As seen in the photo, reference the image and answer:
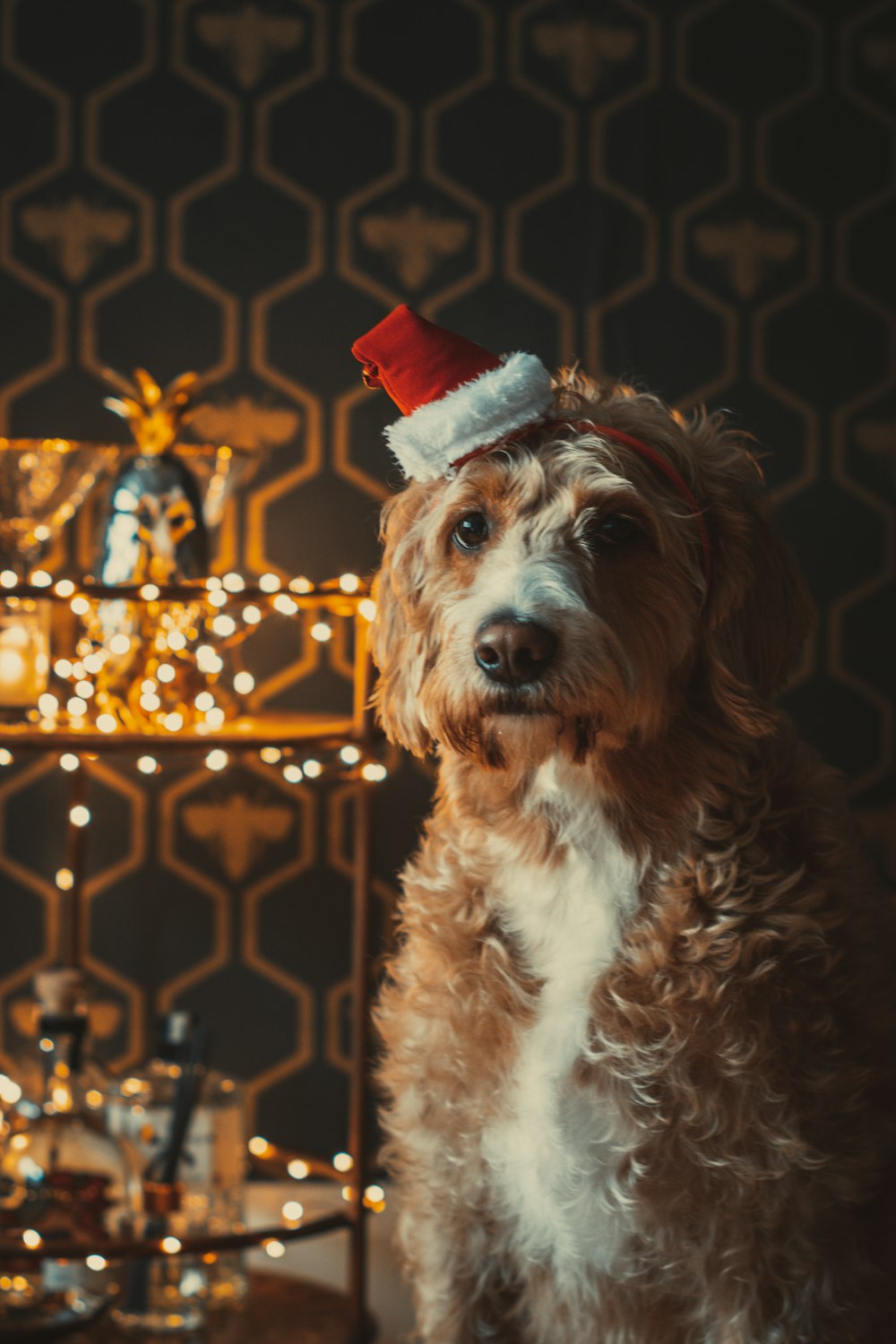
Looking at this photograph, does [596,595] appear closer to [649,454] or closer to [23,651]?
[649,454]

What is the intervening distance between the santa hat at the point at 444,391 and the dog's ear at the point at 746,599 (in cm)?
19

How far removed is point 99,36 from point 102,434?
63cm

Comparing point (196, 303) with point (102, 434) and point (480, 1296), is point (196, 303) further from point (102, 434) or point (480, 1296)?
point (480, 1296)

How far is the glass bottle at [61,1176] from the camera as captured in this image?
1.68 meters

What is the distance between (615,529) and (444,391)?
0.21 m

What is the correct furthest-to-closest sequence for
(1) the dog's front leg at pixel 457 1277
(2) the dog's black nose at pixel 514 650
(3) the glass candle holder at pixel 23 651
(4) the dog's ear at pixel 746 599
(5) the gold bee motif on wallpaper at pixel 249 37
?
(5) the gold bee motif on wallpaper at pixel 249 37
(3) the glass candle holder at pixel 23 651
(1) the dog's front leg at pixel 457 1277
(4) the dog's ear at pixel 746 599
(2) the dog's black nose at pixel 514 650

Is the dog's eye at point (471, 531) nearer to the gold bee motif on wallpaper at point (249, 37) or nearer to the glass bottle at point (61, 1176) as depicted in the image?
the glass bottle at point (61, 1176)

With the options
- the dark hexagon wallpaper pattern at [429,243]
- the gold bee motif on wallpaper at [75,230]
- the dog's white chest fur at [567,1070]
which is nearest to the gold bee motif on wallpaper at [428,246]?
the dark hexagon wallpaper pattern at [429,243]

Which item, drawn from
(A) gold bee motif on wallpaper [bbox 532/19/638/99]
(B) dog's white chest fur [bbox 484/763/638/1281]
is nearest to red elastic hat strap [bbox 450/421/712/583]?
(B) dog's white chest fur [bbox 484/763/638/1281]

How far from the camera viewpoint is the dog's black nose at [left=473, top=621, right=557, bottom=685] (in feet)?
3.50

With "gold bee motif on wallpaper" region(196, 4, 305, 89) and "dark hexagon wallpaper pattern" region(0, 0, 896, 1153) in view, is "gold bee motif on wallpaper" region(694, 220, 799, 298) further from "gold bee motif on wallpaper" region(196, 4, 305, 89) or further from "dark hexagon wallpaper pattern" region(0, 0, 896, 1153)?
"gold bee motif on wallpaper" region(196, 4, 305, 89)

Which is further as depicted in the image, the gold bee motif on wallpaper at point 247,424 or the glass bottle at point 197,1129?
the gold bee motif on wallpaper at point 247,424

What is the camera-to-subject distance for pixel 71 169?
208cm

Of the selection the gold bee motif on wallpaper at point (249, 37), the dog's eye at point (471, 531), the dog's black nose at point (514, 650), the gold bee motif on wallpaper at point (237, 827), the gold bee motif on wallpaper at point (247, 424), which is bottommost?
the gold bee motif on wallpaper at point (237, 827)
